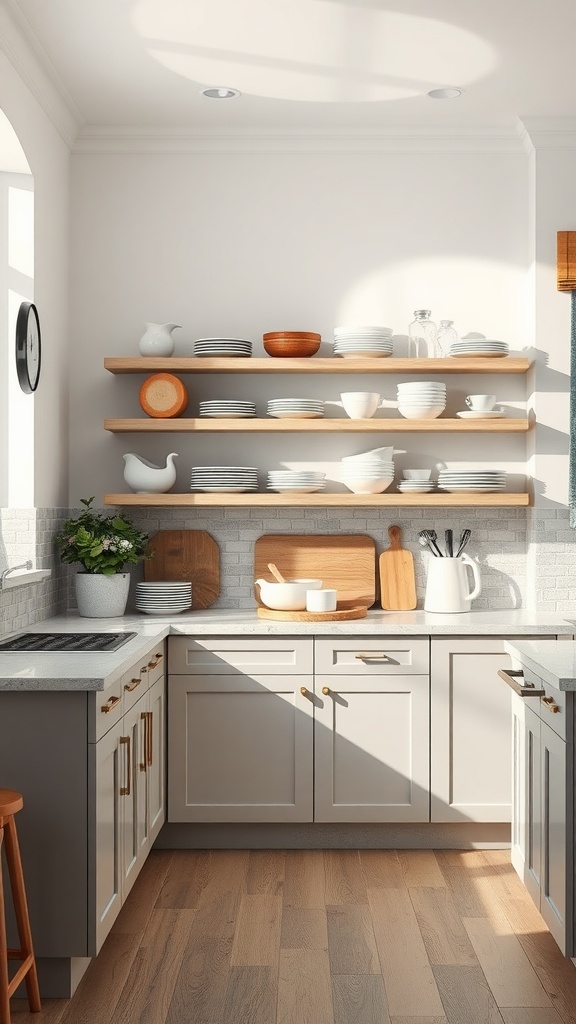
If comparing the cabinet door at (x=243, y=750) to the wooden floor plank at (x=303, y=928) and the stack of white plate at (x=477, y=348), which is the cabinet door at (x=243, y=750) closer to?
the wooden floor plank at (x=303, y=928)

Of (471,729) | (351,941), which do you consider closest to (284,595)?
(471,729)

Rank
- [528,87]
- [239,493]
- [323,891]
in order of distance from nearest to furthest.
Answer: [323,891]
[528,87]
[239,493]

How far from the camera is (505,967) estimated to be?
3016mm

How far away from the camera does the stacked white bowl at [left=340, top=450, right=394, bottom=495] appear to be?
441 centimetres

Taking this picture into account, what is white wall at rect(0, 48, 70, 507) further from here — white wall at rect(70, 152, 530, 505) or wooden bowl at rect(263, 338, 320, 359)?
wooden bowl at rect(263, 338, 320, 359)

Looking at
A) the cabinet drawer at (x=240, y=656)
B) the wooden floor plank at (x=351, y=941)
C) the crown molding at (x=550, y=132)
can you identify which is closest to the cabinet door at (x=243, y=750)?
the cabinet drawer at (x=240, y=656)

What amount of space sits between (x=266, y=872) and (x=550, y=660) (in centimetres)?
154

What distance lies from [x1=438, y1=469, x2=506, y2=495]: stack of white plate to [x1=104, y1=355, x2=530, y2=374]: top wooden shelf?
18.0 inches

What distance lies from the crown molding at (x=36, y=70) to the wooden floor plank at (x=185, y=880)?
9.96ft

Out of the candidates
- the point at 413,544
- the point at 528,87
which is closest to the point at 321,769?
the point at 413,544

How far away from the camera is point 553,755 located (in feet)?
9.41

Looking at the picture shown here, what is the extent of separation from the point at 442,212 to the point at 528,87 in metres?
0.69

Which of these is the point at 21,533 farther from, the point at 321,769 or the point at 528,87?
the point at 528,87

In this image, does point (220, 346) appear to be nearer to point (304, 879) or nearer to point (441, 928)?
point (304, 879)
